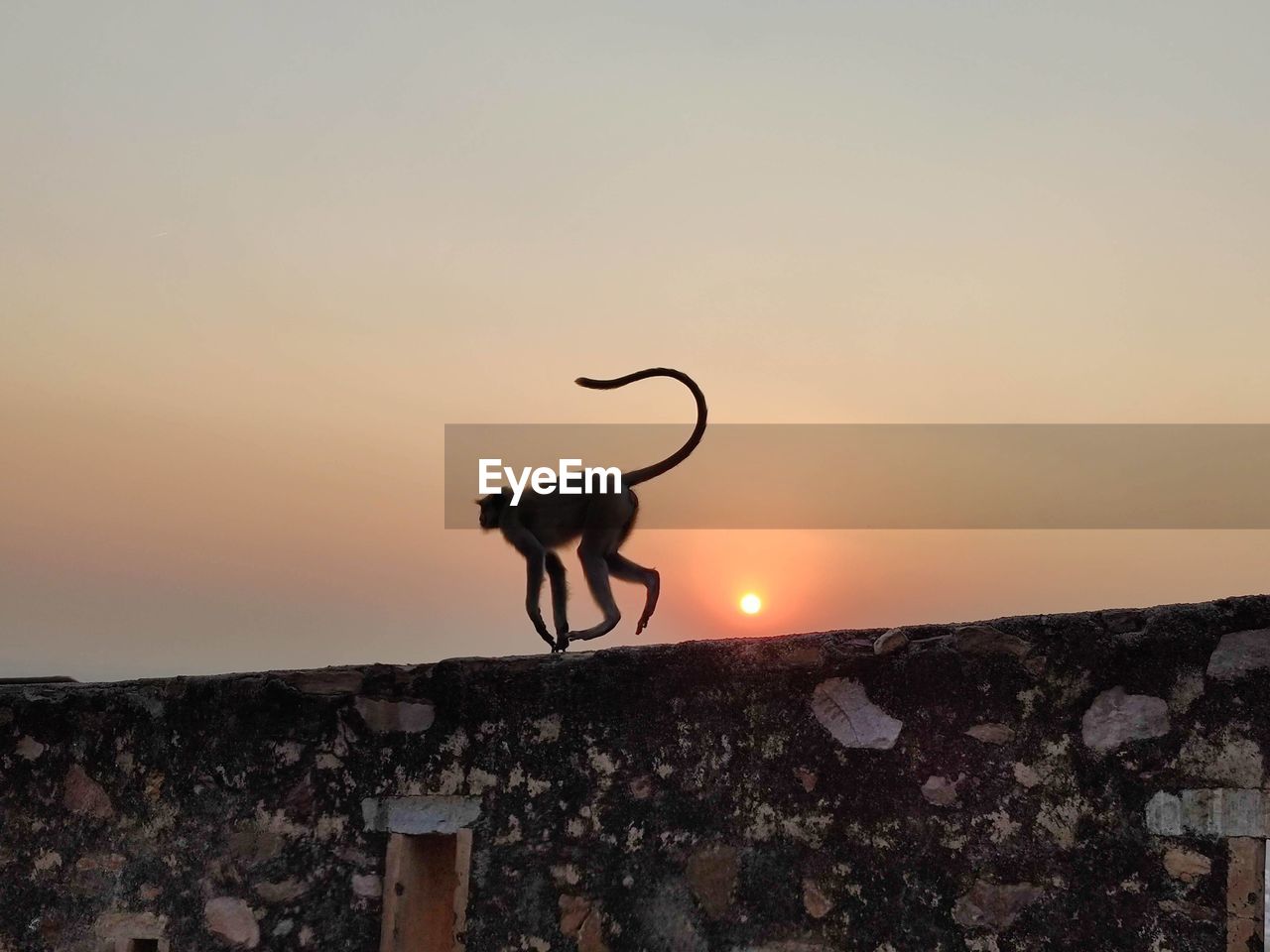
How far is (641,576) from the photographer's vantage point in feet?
25.6

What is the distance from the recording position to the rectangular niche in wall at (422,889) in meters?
5.16

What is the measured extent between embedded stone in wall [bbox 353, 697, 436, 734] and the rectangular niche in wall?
399 mm

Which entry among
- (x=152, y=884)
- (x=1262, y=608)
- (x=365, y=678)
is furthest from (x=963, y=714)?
(x=152, y=884)

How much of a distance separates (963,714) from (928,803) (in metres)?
0.30

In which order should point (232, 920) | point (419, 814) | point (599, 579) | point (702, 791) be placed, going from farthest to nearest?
point (599, 579)
point (232, 920)
point (419, 814)
point (702, 791)

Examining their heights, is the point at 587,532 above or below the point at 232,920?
above

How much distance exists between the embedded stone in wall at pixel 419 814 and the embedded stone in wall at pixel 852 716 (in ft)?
4.44

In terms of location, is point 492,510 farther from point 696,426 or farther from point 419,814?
point 419,814

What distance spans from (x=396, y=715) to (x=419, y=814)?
0.40 m

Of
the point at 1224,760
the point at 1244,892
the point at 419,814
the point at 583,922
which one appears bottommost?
the point at 583,922

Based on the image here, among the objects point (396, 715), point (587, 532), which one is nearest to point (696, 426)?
point (587, 532)

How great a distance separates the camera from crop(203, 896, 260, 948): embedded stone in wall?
210 inches

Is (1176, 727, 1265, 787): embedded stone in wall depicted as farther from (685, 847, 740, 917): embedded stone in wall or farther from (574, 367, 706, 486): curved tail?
(574, 367, 706, 486): curved tail

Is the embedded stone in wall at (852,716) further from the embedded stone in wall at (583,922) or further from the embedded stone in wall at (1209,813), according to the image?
the embedded stone in wall at (583,922)
